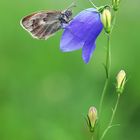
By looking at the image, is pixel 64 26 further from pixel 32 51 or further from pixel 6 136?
pixel 32 51

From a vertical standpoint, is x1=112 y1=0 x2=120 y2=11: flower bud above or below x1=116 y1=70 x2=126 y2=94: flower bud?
above

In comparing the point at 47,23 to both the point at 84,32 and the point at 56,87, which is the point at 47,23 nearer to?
the point at 84,32

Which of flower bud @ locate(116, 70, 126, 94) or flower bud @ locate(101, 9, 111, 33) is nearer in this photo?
flower bud @ locate(101, 9, 111, 33)

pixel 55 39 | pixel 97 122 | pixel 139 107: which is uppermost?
pixel 97 122

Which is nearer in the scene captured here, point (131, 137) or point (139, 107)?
point (131, 137)

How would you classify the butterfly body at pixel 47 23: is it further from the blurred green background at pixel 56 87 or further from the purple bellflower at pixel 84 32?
the blurred green background at pixel 56 87

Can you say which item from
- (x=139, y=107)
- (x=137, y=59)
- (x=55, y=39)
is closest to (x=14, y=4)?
(x=55, y=39)

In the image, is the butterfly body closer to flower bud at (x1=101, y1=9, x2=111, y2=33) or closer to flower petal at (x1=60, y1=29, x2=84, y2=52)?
flower petal at (x1=60, y1=29, x2=84, y2=52)

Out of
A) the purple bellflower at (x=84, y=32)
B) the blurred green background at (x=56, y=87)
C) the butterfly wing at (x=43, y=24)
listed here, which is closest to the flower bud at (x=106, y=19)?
the purple bellflower at (x=84, y=32)

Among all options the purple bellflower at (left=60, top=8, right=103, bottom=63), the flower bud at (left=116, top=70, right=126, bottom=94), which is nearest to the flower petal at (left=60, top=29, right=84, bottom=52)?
the purple bellflower at (left=60, top=8, right=103, bottom=63)
